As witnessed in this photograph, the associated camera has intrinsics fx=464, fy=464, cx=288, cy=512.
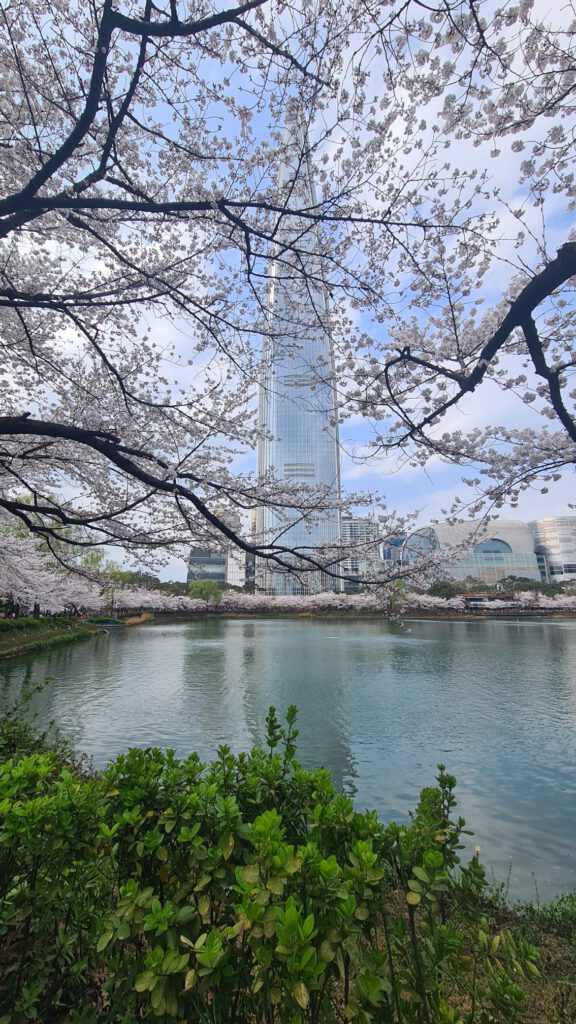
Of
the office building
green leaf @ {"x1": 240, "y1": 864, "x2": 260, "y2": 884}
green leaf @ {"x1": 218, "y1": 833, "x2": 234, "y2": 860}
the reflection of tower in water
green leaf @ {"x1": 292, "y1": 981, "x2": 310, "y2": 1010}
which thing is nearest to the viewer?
green leaf @ {"x1": 292, "y1": 981, "x2": 310, "y2": 1010}

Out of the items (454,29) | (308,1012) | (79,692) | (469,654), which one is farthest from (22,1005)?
(469,654)

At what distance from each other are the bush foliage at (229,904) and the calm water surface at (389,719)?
4178mm

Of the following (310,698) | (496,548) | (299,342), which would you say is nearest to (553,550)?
(496,548)

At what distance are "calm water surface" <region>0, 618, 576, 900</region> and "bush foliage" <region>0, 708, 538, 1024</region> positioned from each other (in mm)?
4178

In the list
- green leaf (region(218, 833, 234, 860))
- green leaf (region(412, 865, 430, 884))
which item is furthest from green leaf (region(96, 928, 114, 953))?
green leaf (region(412, 865, 430, 884))

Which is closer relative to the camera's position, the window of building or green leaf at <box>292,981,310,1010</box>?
green leaf at <box>292,981,310,1010</box>

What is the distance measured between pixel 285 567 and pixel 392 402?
7.76 feet

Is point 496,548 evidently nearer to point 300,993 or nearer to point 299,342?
point 299,342

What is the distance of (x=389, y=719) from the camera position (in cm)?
1091

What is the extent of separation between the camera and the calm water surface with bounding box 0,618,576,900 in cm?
621

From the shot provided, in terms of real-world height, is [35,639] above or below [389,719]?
above

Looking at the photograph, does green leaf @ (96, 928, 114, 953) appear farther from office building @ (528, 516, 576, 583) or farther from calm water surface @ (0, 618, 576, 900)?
office building @ (528, 516, 576, 583)

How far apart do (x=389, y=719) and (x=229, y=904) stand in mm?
10288

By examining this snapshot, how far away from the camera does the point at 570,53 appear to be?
3449mm
